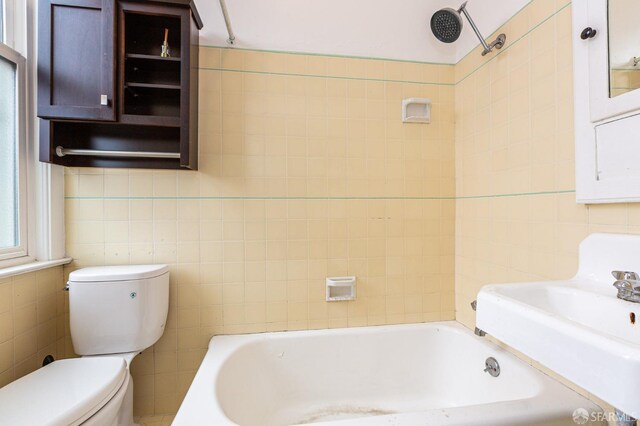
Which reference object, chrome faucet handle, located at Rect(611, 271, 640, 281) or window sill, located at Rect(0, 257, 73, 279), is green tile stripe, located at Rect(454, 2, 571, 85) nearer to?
chrome faucet handle, located at Rect(611, 271, 640, 281)

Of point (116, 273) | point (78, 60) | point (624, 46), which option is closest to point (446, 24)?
point (624, 46)

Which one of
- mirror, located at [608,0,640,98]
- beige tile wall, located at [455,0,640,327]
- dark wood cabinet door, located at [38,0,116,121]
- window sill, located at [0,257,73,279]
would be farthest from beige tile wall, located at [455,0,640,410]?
window sill, located at [0,257,73,279]

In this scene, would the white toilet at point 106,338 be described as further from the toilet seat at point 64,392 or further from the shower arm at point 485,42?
the shower arm at point 485,42

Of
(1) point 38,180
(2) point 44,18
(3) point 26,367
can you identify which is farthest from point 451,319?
(2) point 44,18

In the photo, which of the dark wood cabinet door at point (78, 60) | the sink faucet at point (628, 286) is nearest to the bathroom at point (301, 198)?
the dark wood cabinet door at point (78, 60)

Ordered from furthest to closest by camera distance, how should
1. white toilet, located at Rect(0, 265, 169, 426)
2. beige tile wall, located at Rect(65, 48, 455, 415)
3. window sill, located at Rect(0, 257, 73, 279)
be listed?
beige tile wall, located at Rect(65, 48, 455, 415) < window sill, located at Rect(0, 257, 73, 279) < white toilet, located at Rect(0, 265, 169, 426)

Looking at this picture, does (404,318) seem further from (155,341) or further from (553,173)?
(155,341)

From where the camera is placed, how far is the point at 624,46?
90 centimetres

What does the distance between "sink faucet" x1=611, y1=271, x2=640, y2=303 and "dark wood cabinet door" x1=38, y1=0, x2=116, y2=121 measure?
1913 millimetres

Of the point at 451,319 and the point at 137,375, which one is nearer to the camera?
the point at 137,375

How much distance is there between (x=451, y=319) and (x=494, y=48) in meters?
1.49

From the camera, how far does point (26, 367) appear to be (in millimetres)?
1247

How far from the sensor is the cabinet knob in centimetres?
96

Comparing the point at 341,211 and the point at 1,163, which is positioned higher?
the point at 1,163
